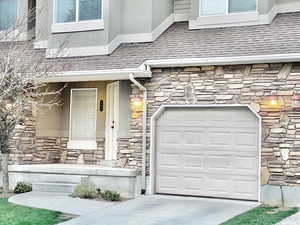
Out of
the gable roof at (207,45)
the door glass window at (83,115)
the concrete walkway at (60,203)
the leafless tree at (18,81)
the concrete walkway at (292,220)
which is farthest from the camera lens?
the door glass window at (83,115)

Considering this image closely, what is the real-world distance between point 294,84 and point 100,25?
590 cm

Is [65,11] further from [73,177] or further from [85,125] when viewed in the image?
[73,177]

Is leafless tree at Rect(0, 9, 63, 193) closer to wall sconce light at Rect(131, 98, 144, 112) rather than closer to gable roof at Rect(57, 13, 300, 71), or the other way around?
gable roof at Rect(57, 13, 300, 71)

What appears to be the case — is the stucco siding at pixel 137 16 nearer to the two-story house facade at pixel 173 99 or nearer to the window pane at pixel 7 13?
the two-story house facade at pixel 173 99

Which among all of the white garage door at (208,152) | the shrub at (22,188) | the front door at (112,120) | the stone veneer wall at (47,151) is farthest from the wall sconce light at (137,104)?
the shrub at (22,188)

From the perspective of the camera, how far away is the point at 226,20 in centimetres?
1377

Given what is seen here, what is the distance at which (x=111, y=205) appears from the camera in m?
11.7

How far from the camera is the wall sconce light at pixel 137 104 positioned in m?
13.1

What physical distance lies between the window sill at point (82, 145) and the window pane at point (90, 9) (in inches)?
148

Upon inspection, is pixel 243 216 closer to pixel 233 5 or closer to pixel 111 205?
pixel 111 205

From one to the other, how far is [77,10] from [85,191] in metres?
5.54

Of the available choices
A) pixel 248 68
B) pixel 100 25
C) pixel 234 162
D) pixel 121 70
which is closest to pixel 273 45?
pixel 248 68

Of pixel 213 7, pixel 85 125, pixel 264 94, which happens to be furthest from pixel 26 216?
pixel 213 7

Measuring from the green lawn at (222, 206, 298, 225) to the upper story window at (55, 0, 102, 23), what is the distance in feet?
23.7
